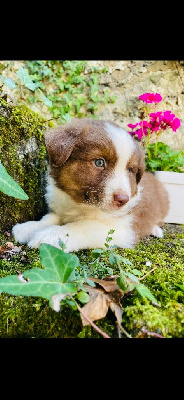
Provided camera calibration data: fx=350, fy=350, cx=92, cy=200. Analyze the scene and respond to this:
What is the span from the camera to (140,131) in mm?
4176

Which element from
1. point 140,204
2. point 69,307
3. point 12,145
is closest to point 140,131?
point 140,204

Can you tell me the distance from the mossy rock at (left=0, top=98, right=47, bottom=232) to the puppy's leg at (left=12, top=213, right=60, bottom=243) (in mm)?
109

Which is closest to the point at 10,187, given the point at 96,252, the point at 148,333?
the point at 96,252

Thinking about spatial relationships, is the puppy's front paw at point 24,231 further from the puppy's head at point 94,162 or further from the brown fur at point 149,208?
the brown fur at point 149,208

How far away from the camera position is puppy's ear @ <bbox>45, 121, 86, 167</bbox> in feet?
7.27

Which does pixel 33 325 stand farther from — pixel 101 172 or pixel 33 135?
pixel 33 135

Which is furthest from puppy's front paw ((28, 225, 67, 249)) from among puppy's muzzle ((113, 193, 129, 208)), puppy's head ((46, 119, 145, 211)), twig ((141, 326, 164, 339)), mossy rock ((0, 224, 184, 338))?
twig ((141, 326, 164, 339))

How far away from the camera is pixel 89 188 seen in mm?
2234

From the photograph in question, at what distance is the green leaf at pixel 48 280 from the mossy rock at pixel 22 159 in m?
1.33

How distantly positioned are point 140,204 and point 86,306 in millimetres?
1616

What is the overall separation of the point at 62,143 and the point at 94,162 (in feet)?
0.78

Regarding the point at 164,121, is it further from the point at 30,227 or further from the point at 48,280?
the point at 48,280

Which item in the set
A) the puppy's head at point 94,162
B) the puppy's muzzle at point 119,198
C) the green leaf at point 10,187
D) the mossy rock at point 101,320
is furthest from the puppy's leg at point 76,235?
the green leaf at point 10,187

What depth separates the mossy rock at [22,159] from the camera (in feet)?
7.92
